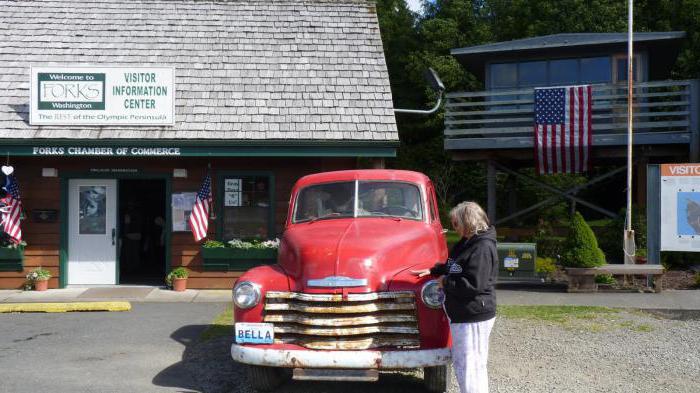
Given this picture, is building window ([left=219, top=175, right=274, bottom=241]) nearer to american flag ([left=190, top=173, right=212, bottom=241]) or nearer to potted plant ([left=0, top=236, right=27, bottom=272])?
american flag ([left=190, top=173, right=212, bottom=241])

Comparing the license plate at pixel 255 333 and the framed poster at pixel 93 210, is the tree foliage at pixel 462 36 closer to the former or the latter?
the framed poster at pixel 93 210

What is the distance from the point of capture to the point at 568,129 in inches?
725

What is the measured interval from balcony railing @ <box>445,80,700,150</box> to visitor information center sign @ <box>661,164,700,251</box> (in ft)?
14.8

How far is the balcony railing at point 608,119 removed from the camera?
17.4 metres

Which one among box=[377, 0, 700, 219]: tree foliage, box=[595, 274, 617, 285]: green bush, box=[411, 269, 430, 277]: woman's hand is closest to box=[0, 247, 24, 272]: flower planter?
box=[411, 269, 430, 277]: woman's hand

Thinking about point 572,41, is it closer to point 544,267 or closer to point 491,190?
point 491,190

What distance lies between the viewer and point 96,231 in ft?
44.3

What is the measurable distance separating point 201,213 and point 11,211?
134 inches

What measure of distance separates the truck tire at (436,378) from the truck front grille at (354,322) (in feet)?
1.65

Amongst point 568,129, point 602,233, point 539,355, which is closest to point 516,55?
point 568,129

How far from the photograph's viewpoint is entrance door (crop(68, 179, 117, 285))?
13477 millimetres

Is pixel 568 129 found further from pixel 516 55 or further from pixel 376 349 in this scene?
pixel 376 349

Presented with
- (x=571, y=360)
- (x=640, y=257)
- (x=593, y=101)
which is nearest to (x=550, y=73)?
(x=593, y=101)

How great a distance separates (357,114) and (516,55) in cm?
922
